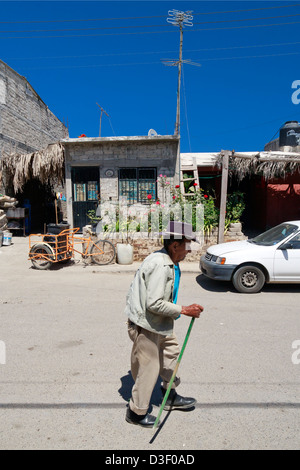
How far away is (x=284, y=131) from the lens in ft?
45.6

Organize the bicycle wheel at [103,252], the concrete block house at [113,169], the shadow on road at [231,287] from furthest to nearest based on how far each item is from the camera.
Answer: the concrete block house at [113,169] → the bicycle wheel at [103,252] → the shadow on road at [231,287]

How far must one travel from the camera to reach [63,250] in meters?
8.52

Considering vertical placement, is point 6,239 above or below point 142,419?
above

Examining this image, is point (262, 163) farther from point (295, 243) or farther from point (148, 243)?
point (148, 243)

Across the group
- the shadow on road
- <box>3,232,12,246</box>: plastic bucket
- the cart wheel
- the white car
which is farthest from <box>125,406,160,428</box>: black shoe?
<box>3,232,12,246</box>: plastic bucket

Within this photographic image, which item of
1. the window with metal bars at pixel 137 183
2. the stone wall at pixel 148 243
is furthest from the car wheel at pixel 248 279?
the window with metal bars at pixel 137 183

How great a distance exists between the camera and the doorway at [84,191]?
1330cm

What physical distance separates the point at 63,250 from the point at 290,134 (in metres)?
11.4

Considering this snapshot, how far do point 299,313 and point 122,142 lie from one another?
987cm

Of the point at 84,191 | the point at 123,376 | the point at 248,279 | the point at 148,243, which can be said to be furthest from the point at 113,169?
the point at 123,376

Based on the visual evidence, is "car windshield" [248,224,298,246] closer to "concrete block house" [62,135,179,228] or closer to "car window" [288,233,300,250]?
"car window" [288,233,300,250]

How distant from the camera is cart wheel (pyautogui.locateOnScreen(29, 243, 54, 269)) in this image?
8.09m

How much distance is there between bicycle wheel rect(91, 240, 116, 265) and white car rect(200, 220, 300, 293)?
364 centimetres

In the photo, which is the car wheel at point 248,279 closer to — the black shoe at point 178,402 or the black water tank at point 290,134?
the black shoe at point 178,402
